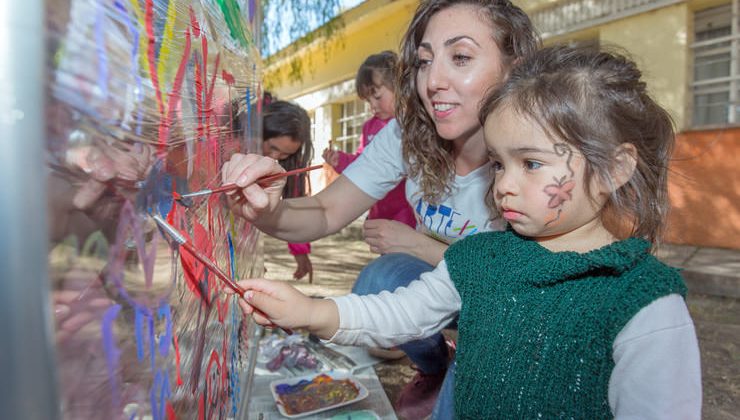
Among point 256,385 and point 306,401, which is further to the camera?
point 256,385

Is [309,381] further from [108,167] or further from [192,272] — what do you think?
[108,167]

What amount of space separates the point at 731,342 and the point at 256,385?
2.47 metres

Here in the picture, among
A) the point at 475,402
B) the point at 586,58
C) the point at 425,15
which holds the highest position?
the point at 425,15

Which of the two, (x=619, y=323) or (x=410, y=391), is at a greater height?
(x=619, y=323)

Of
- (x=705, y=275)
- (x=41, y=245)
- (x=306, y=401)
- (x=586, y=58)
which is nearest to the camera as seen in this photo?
(x=41, y=245)

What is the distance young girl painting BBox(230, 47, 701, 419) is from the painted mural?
18cm

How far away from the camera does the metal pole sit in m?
0.31

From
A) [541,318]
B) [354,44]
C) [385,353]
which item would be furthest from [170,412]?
[354,44]

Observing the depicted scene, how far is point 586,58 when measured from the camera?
3.59ft

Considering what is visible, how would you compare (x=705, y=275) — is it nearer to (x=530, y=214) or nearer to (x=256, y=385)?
(x=256, y=385)

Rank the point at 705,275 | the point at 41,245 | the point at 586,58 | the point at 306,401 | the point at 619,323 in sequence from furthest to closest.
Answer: the point at 705,275
the point at 306,401
the point at 586,58
the point at 619,323
the point at 41,245

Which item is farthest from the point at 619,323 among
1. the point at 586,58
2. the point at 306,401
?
the point at 306,401

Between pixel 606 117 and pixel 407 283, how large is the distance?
81 cm

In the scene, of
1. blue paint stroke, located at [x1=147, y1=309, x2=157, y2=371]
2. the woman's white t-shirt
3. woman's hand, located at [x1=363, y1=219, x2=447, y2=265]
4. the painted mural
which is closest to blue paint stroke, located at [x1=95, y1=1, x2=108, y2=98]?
the painted mural
